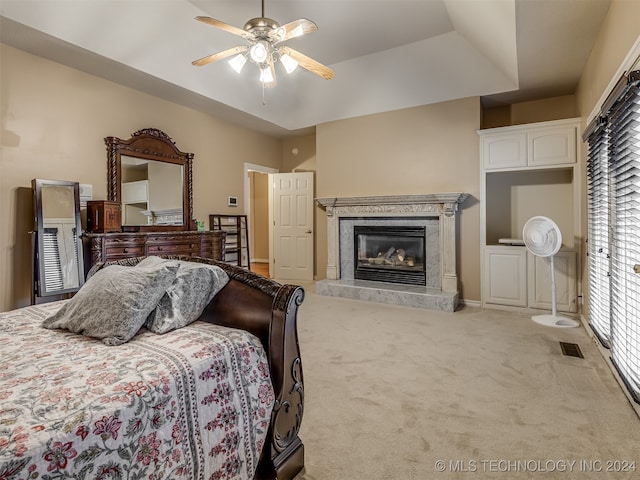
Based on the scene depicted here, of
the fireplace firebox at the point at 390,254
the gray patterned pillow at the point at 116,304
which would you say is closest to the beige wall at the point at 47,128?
the gray patterned pillow at the point at 116,304

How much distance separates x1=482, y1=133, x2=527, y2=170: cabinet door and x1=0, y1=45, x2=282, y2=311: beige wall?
4174 millimetres

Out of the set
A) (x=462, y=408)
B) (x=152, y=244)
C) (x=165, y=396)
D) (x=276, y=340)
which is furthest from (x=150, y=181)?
(x=462, y=408)

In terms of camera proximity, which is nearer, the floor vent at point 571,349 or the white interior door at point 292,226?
the floor vent at point 571,349

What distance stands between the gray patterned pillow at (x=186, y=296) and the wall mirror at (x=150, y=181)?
309 cm

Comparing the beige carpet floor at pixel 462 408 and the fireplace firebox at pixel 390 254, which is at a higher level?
the fireplace firebox at pixel 390 254

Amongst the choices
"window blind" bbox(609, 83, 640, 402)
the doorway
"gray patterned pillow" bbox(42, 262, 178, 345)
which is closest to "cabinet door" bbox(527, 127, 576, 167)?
"window blind" bbox(609, 83, 640, 402)

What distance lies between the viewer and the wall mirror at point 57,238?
3188 mm

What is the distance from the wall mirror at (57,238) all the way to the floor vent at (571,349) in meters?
4.61

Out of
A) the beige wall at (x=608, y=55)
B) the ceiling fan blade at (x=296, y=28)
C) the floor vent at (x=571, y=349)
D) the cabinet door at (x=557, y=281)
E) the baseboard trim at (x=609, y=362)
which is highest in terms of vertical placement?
the ceiling fan blade at (x=296, y=28)

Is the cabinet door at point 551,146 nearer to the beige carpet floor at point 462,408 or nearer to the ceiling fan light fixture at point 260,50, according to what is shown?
the beige carpet floor at point 462,408

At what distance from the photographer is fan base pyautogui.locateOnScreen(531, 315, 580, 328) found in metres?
3.52

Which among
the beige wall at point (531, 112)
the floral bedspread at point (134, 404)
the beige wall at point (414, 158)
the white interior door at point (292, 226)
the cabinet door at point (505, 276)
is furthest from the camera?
the white interior door at point (292, 226)

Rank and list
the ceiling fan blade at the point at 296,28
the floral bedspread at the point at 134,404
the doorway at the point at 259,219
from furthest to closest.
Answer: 1. the doorway at the point at 259,219
2. the ceiling fan blade at the point at 296,28
3. the floral bedspread at the point at 134,404

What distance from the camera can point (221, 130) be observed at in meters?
5.41
